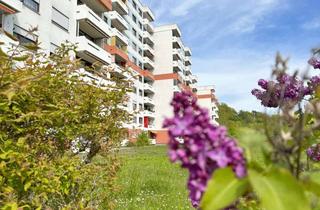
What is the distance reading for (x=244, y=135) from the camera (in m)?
0.65

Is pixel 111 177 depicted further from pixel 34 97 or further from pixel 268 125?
pixel 268 125

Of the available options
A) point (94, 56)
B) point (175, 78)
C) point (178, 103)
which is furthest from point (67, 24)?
point (175, 78)

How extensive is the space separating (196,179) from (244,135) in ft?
0.40

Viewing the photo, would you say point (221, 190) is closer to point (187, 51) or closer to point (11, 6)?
point (11, 6)

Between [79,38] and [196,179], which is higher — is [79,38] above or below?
above

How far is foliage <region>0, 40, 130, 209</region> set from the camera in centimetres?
251

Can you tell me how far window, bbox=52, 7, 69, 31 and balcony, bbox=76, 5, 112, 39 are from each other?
228 centimetres

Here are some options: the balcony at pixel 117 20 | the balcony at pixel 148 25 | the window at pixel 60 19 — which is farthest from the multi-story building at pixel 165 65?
the window at pixel 60 19

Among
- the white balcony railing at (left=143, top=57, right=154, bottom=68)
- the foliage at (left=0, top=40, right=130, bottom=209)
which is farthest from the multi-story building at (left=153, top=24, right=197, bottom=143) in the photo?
the foliage at (left=0, top=40, right=130, bottom=209)

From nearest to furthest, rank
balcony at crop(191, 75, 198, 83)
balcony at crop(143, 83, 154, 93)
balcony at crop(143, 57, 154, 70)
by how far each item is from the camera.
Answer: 1. balcony at crop(143, 83, 154, 93)
2. balcony at crop(143, 57, 154, 70)
3. balcony at crop(191, 75, 198, 83)

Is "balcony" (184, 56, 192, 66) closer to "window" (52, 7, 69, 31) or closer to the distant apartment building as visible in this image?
the distant apartment building

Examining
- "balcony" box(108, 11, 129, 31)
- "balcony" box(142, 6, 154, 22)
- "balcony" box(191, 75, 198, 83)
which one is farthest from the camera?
"balcony" box(191, 75, 198, 83)

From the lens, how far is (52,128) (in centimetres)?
354

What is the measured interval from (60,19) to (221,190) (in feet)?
91.9
